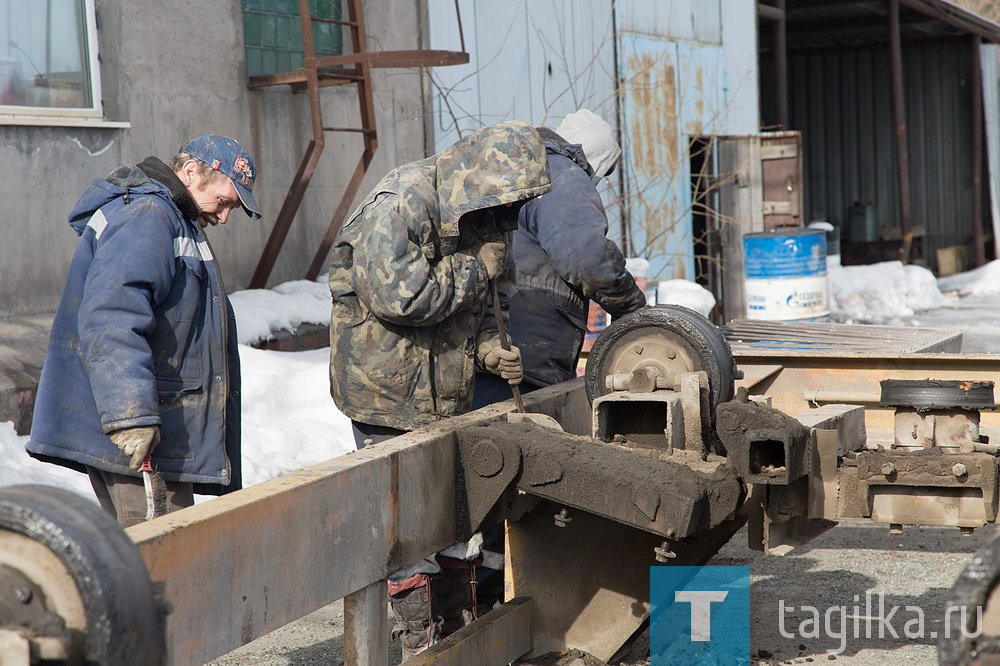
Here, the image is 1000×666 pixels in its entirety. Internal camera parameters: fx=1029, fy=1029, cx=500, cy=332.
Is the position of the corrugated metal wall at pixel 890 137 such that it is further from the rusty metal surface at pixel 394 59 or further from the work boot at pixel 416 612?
the work boot at pixel 416 612

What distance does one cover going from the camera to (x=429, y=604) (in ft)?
11.7

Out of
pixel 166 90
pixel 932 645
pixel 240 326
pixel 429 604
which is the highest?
pixel 166 90

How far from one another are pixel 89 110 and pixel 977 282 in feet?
46.8

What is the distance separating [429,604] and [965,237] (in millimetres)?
17728

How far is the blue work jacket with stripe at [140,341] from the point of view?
2.90m

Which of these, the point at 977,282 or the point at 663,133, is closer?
the point at 663,133

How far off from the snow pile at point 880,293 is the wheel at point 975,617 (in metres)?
11.7

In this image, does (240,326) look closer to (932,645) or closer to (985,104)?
(932,645)

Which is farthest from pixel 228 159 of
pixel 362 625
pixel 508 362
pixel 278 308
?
pixel 278 308

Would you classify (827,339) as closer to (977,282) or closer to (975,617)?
(975,617)

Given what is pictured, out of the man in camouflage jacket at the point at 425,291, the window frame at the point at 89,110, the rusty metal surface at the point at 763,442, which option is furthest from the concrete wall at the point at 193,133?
the rusty metal surface at the point at 763,442

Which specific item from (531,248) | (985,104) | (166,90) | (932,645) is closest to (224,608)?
(531,248)

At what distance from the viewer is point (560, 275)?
3971mm

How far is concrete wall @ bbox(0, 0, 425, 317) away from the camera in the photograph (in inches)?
230
